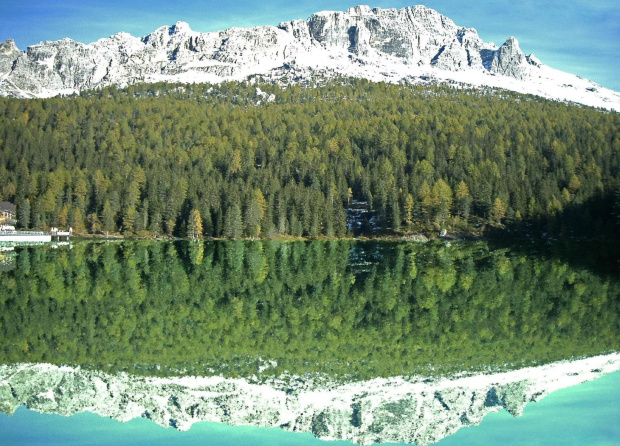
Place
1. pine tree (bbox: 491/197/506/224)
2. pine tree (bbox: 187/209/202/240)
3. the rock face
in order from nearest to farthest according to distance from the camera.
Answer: the rock face, pine tree (bbox: 187/209/202/240), pine tree (bbox: 491/197/506/224)

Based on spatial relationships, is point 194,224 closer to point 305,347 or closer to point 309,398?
point 305,347

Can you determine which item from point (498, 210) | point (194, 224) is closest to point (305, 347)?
point (194, 224)

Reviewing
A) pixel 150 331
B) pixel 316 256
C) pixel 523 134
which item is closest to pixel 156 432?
pixel 150 331

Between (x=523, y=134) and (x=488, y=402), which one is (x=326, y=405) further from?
(x=523, y=134)

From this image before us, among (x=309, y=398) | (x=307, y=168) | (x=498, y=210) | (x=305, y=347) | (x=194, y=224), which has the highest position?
(x=307, y=168)

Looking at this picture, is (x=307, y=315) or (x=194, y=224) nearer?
(x=307, y=315)

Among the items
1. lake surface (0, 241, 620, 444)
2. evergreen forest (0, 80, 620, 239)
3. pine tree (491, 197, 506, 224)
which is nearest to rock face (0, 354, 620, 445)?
lake surface (0, 241, 620, 444)

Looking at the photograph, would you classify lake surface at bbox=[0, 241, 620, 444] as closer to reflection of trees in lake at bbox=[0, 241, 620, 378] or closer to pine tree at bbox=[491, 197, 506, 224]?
reflection of trees in lake at bbox=[0, 241, 620, 378]
